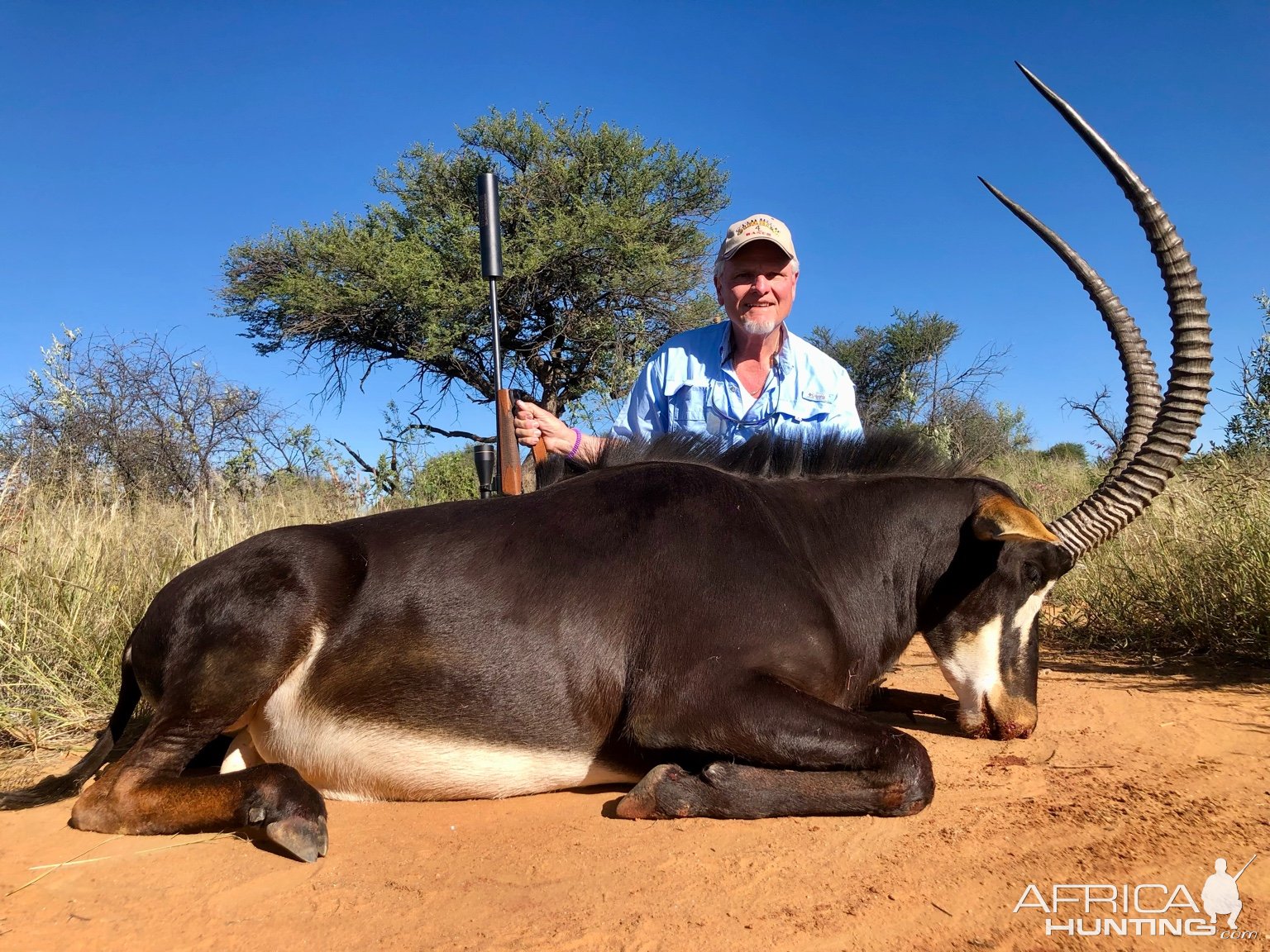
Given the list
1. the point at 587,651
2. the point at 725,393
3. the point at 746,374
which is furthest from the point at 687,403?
the point at 587,651

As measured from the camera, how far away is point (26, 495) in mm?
6855

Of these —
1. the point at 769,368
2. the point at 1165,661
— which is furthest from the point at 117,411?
the point at 1165,661


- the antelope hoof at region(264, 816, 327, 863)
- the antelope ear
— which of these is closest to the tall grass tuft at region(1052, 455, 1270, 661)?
the antelope ear

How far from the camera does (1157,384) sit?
13.7ft

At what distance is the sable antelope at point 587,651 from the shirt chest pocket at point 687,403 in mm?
2151

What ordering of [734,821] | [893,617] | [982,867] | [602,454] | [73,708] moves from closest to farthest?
[982,867] < [734,821] < [893,617] < [602,454] < [73,708]

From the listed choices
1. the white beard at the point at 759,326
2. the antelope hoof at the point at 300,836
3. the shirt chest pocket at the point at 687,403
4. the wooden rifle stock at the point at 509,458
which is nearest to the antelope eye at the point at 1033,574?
the white beard at the point at 759,326

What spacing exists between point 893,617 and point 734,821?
1.32 meters

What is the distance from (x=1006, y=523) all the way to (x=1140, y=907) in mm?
1685

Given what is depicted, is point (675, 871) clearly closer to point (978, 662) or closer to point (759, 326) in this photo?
point (978, 662)

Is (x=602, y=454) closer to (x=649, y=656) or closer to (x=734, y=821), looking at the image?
(x=649, y=656)

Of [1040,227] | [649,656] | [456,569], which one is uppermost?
[1040,227]

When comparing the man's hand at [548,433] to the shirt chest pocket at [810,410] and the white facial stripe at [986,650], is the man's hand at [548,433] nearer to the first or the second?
the shirt chest pocket at [810,410]

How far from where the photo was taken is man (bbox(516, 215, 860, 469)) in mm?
5621
